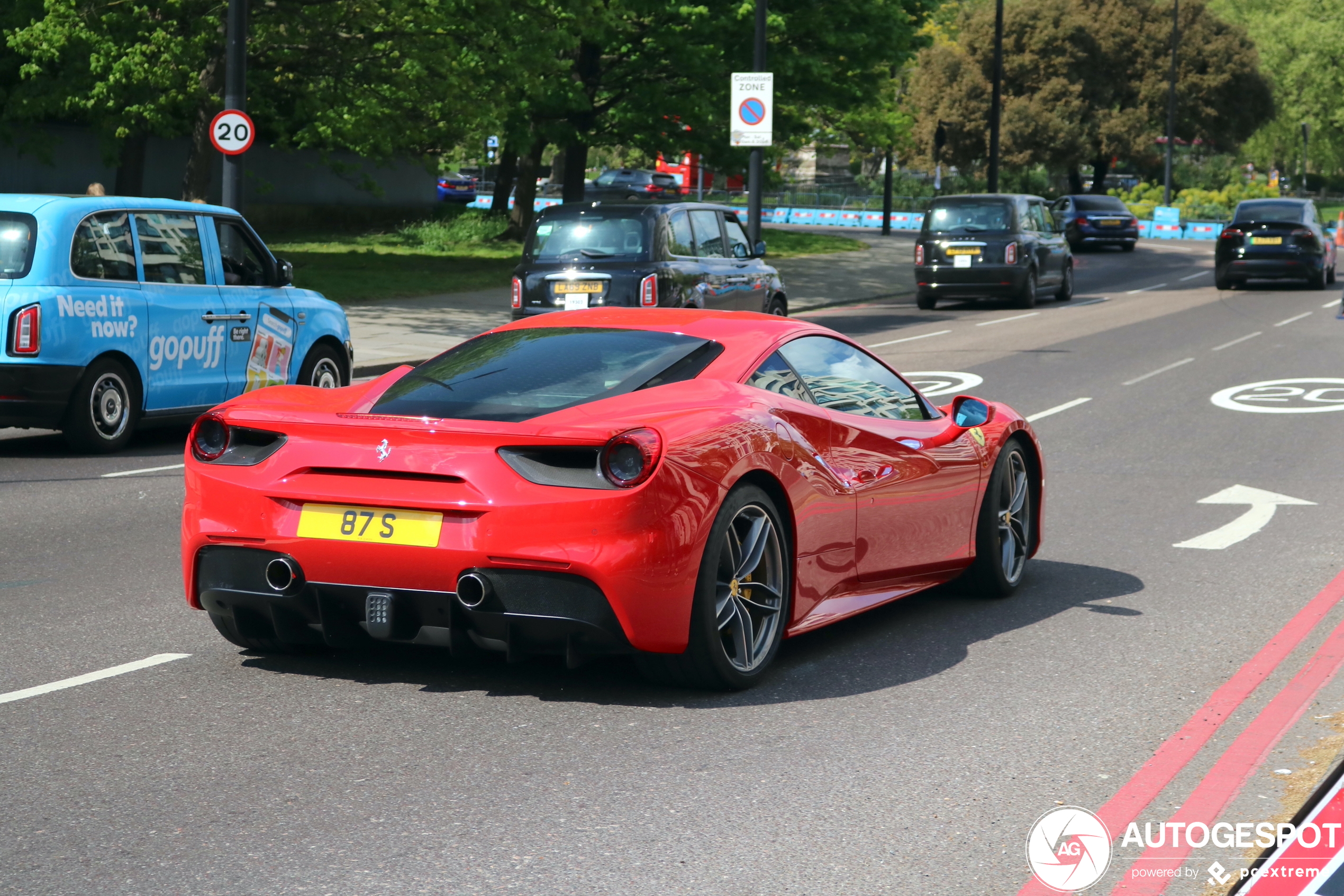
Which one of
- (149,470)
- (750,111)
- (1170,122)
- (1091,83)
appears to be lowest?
(149,470)

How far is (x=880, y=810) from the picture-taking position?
4.46 meters

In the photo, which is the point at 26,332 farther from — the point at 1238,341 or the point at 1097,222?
the point at 1097,222

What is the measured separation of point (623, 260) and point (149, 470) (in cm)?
729

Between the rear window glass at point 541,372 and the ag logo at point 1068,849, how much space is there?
2082mm

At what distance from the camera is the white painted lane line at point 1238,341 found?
20562 mm

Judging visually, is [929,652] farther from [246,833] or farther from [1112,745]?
[246,833]

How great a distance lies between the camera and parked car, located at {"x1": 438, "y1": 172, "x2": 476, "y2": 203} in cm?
6253

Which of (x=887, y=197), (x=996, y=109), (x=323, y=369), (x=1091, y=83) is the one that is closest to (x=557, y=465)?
(x=323, y=369)

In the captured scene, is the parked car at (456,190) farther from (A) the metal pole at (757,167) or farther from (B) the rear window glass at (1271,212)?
(B) the rear window glass at (1271,212)

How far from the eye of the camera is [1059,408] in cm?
1488

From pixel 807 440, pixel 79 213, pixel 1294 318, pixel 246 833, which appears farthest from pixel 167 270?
pixel 1294 318

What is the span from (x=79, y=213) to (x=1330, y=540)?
814 cm

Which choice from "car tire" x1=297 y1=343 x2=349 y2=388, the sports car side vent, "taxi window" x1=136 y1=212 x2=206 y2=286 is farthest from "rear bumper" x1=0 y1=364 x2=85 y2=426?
the sports car side vent

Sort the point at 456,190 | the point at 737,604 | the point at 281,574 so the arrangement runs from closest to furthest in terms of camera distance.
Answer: the point at 281,574 → the point at 737,604 → the point at 456,190
